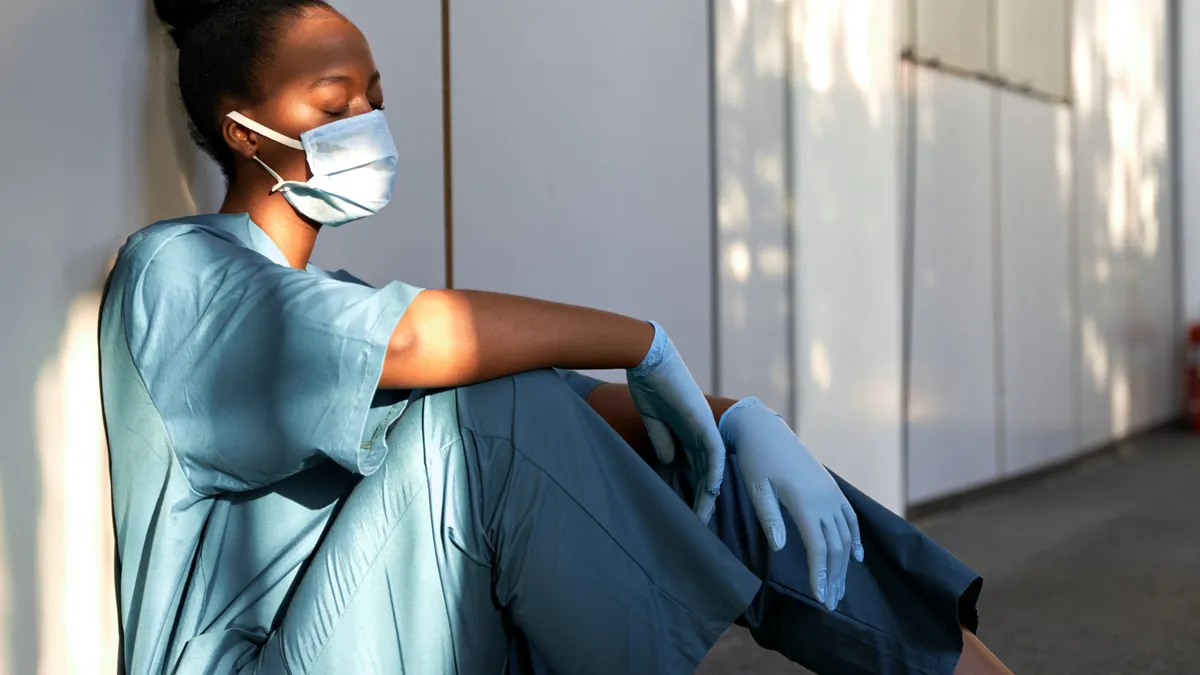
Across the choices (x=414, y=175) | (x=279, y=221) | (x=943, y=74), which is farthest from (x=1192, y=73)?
(x=279, y=221)

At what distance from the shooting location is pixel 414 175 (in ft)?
6.57

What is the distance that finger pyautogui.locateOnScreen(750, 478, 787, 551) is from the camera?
1307 mm

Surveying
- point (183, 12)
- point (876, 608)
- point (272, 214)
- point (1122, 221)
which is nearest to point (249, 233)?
point (272, 214)

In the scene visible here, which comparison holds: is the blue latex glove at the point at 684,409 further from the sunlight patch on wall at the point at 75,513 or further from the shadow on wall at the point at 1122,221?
the shadow on wall at the point at 1122,221

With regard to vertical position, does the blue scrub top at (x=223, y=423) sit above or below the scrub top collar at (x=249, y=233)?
below

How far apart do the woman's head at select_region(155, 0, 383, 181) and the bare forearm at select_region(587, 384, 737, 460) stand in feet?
1.50

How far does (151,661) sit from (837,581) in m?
0.71

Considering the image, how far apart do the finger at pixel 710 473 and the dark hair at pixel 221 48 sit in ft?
2.15

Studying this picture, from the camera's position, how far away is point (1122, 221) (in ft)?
18.5

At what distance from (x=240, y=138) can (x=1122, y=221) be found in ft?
16.8

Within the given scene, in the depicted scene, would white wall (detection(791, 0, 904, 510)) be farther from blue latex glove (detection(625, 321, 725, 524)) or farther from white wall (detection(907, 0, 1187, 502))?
blue latex glove (detection(625, 321, 725, 524))

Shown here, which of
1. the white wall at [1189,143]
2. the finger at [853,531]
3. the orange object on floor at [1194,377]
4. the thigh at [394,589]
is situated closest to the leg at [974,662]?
the finger at [853,531]

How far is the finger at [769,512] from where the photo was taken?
1307 mm

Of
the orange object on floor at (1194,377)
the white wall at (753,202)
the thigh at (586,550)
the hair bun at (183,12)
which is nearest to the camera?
the thigh at (586,550)
